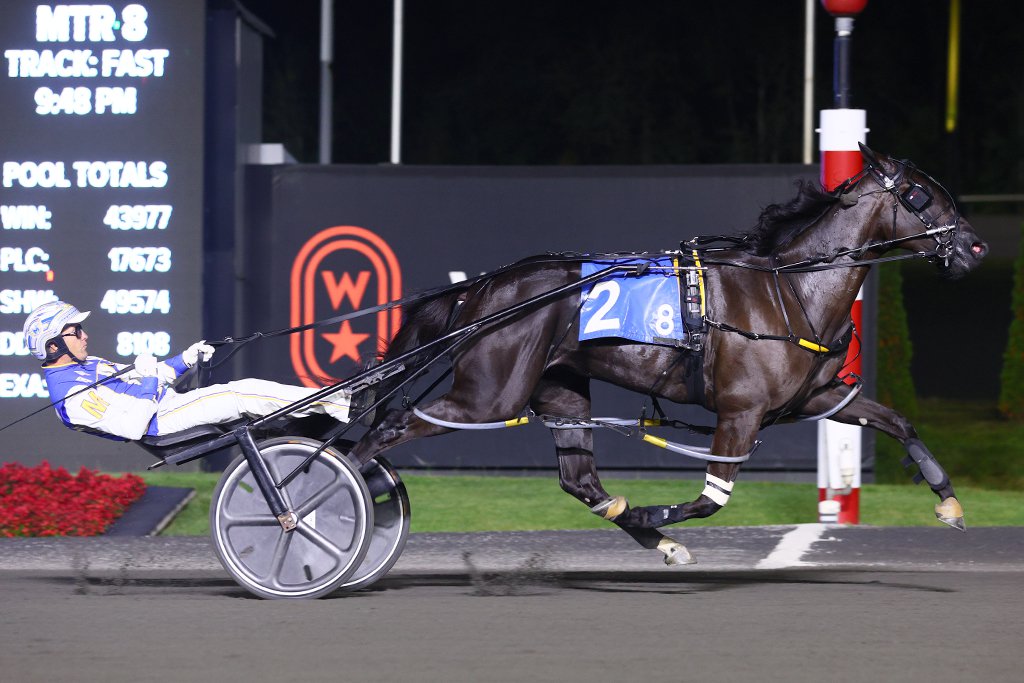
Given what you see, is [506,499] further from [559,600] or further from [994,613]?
[994,613]

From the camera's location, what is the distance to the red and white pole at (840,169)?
7.72m

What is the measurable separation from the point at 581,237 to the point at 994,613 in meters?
4.60

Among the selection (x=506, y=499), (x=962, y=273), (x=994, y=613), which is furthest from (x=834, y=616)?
(x=506, y=499)

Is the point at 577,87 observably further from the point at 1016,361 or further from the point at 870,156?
the point at 870,156

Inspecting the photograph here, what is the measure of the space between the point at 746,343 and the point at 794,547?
1.68 meters

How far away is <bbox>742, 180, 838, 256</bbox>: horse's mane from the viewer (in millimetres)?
6527

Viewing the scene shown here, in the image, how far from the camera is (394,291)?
988 cm

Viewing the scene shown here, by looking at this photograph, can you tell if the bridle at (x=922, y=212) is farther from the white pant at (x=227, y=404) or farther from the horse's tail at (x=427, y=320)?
the white pant at (x=227, y=404)

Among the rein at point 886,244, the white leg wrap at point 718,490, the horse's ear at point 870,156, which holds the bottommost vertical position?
the white leg wrap at point 718,490

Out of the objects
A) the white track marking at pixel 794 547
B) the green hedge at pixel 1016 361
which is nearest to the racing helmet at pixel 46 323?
the white track marking at pixel 794 547

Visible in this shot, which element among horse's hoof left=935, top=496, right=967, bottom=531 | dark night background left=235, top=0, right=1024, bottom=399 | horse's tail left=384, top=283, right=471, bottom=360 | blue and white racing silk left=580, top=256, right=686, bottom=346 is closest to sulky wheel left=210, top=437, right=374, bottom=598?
horse's tail left=384, top=283, right=471, bottom=360

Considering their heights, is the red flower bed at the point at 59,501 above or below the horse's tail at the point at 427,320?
below

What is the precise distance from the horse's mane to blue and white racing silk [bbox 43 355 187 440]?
8.46 ft

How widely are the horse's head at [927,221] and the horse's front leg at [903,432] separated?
0.66m
